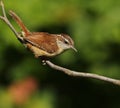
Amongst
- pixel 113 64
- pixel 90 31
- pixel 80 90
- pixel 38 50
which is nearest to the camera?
pixel 38 50

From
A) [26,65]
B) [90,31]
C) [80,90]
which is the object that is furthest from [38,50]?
[80,90]

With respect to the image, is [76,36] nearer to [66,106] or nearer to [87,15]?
[87,15]

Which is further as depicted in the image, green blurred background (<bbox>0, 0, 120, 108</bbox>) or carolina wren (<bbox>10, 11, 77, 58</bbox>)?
green blurred background (<bbox>0, 0, 120, 108</bbox>)

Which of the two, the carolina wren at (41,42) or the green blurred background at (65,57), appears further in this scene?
the green blurred background at (65,57)

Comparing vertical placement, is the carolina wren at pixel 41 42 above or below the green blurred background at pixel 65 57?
above

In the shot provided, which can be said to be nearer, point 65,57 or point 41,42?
point 41,42
